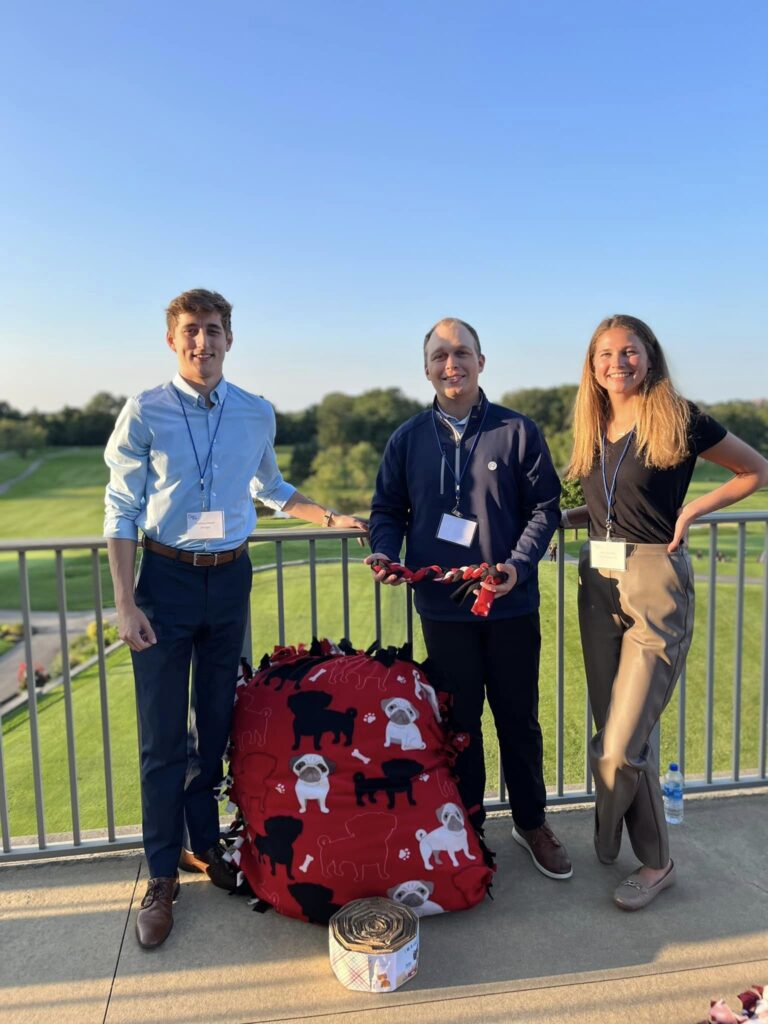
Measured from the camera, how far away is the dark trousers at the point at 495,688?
2.16 meters

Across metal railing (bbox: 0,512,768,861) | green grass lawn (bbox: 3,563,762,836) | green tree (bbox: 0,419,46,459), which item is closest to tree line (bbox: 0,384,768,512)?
green tree (bbox: 0,419,46,459)

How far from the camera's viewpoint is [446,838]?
6.50ft

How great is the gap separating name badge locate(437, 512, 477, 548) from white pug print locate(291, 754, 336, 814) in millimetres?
748

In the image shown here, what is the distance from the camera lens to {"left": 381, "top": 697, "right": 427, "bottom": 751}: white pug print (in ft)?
6.62

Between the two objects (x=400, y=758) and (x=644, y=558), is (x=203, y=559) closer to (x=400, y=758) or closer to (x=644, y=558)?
(x=400, y=758)

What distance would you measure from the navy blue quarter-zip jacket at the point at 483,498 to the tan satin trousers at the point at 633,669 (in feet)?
0.74

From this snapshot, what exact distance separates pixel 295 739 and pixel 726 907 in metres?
1.41

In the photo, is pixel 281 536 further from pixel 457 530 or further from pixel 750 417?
pixel 750 417

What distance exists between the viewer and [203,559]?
6.41ft

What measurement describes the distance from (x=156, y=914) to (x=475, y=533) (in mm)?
1464

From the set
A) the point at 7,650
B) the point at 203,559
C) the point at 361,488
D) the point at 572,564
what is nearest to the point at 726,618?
the point at 572,564

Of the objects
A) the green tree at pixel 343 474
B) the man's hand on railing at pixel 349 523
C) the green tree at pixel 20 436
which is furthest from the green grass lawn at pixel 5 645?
the man's hand on railing at pixel 349 523

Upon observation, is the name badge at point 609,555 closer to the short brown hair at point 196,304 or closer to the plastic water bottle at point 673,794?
the plastic water bottle at point 673,794

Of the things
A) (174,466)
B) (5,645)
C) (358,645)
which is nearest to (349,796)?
(174,466)
